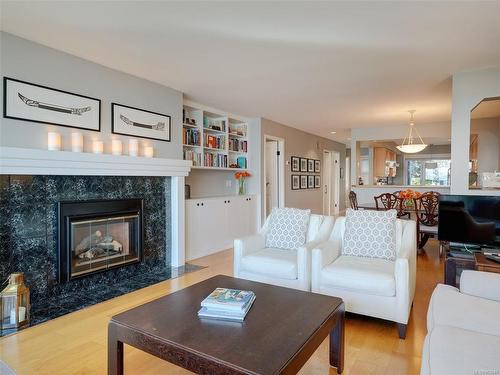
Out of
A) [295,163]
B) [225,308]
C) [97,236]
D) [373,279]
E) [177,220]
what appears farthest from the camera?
[295,163]

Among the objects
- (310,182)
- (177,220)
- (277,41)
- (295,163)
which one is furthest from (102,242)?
(310,182)

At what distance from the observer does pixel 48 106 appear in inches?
116

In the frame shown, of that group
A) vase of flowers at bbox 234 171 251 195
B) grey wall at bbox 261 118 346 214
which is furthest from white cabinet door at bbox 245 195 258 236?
grey wall at bbox 261 118 346 214

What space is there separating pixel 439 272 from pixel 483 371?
10.2 ft

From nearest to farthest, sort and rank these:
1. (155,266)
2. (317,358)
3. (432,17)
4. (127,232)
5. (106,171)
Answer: (317,358)
(432,17)
(106,171)
(127,232)
(155,266)

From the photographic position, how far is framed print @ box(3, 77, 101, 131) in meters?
2.72

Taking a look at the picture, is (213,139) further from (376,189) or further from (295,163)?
(376,189)

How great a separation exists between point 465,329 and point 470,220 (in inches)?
69.2

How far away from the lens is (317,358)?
6.73ft

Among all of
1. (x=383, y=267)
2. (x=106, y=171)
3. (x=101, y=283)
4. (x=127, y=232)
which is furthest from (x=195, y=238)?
(x=383, y=267)

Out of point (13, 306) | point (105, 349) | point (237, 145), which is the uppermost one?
point (237, 145)

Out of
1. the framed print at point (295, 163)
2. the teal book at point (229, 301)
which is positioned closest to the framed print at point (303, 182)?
the framed print at point (295, 163)

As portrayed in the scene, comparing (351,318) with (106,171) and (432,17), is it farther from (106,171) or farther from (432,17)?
(106,171)

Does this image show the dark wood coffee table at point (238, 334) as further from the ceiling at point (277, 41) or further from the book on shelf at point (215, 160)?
the book on shelf at point (215, 160)
